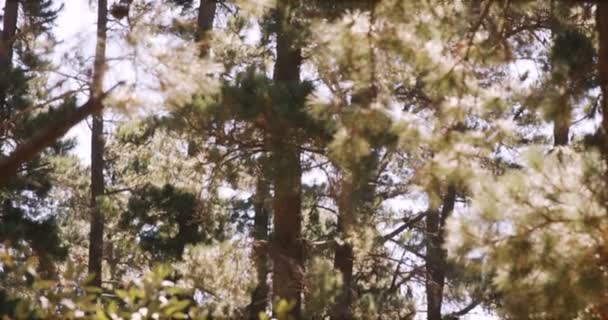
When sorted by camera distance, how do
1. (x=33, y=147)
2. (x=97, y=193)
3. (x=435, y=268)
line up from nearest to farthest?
(x=33, y=147), (x=435, y=268), (x=97, y=193)

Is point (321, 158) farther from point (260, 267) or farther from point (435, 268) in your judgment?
point (435, 268)

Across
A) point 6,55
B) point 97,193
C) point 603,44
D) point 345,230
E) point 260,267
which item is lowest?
point 260,267

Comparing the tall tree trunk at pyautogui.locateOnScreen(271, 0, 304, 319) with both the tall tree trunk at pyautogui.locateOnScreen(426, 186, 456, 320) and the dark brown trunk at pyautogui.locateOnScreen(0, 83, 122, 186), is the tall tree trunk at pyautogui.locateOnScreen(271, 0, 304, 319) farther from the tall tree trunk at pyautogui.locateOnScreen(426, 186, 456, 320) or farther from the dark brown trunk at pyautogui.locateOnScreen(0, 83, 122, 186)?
the dark brown trunk at pyautogui.locateOnScreen(0, 83, 122, 186)

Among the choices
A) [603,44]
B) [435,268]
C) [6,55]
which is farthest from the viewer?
[6,55]

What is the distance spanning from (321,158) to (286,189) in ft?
3.19

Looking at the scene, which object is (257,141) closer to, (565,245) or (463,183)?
(463,183)

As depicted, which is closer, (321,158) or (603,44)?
(603,44)

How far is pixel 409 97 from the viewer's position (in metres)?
8.45

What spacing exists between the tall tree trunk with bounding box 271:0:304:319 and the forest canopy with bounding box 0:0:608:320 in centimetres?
2

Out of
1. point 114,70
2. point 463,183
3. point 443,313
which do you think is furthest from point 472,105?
point 443,313

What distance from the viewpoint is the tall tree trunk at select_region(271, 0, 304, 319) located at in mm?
7707

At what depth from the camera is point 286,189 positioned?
7766 mm

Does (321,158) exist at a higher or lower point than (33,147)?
higher

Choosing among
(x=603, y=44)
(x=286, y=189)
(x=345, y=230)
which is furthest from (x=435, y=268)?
(x=603, y=44)
